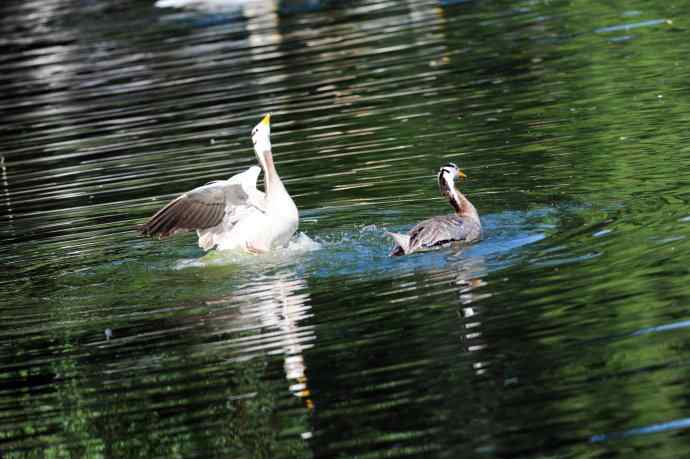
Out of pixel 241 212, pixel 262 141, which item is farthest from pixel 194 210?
pixel 262 141

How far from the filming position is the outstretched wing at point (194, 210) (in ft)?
48.1

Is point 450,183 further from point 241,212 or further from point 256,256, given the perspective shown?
point 241,212

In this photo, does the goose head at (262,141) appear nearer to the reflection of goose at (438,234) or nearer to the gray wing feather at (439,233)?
the reflection of goose at (438,234)

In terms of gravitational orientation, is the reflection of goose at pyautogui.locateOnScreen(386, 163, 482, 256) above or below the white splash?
above

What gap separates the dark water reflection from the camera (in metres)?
8.99

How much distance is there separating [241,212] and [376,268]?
8.76 ft

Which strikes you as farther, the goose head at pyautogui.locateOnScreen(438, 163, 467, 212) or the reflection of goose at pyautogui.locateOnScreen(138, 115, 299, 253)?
the reflection of goose at pyautogui.locateOnScreen(138, 115, 299, 253)

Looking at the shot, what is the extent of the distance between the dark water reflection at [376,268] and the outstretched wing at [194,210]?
0.39m

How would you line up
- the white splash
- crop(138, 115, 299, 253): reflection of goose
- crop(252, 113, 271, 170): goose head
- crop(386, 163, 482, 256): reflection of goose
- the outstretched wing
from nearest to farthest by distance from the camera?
crop(386, 163, 482, 256): reflection of goose
the white splash
crop(138, 115, 299, 253): reflection of goose
the outstretched wing
crop(252, 113, 271, 170): goose head

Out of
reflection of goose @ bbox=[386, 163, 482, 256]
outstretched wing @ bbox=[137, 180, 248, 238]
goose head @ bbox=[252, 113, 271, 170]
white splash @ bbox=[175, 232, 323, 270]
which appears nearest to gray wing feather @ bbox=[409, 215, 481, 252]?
reflection of goose @ bbox=[386, 163, 482, 256]

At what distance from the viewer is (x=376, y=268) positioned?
13.0 m

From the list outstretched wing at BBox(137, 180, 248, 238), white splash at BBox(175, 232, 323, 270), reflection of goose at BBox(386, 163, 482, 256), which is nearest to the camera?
reflection of goose at BBox(386, 163, 482, 256)

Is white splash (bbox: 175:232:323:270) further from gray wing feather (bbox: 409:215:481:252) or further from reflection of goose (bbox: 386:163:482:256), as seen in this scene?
gray wing feather (bbox: 409:215:481:252)

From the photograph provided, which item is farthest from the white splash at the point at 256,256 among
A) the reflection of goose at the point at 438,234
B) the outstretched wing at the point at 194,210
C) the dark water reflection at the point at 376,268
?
the reflection of goose at the point at 438,234
